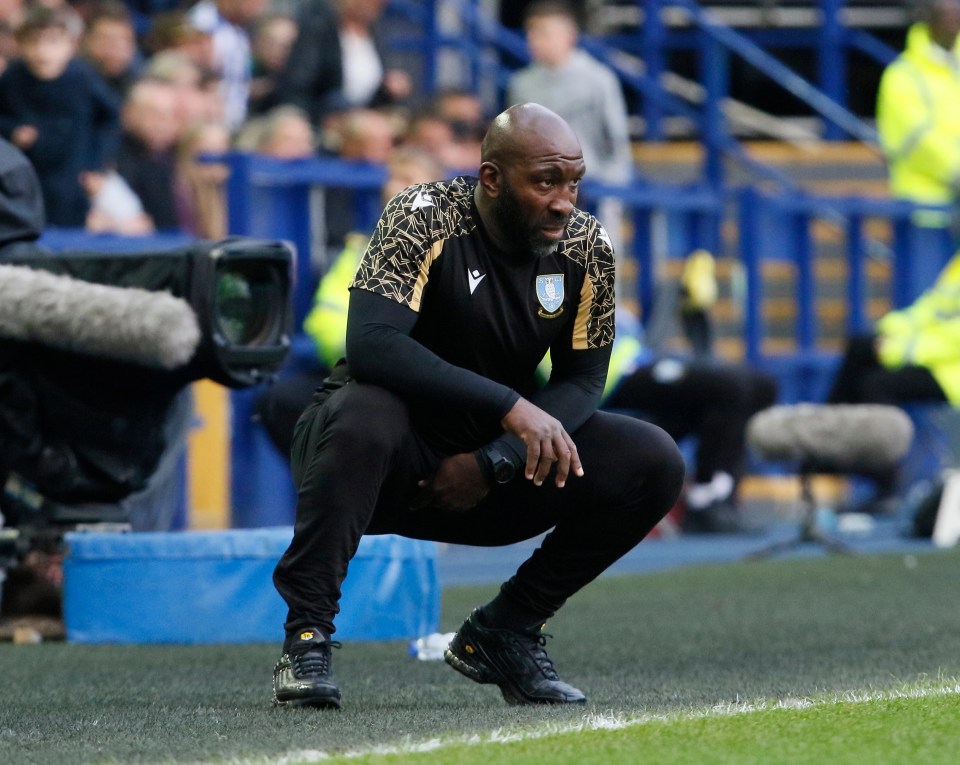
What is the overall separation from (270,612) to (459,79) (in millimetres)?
8893

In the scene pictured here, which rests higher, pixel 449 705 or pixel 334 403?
pixel 334 403

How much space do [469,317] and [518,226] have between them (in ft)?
0.72

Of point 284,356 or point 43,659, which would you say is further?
point 284,356

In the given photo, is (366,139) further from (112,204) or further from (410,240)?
(410,240)

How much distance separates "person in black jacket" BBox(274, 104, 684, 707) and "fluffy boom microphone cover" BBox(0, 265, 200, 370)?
1535 millimetres

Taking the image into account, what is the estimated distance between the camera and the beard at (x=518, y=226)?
416cm

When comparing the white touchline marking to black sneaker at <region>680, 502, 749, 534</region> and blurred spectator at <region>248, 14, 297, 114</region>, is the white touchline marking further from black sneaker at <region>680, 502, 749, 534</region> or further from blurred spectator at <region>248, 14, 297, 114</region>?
blurred spectator at <region>248, 14, 297, 114</region>

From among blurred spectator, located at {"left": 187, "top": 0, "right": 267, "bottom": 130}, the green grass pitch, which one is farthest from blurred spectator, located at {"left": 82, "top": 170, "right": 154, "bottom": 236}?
the green grass pitch

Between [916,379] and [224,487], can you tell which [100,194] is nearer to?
[224,487]

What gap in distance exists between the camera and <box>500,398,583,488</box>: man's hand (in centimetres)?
408

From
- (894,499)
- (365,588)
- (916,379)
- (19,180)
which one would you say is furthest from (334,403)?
(894,499)

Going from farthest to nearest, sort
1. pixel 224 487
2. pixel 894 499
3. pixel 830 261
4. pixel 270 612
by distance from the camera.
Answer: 1. pixel 830 261
2. pixel 894 499
3. pixel 224 487
4. pixel 270 612

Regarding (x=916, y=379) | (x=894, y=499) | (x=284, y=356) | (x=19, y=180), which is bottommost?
(x=894, y=499)

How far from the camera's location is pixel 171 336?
5.79 m
